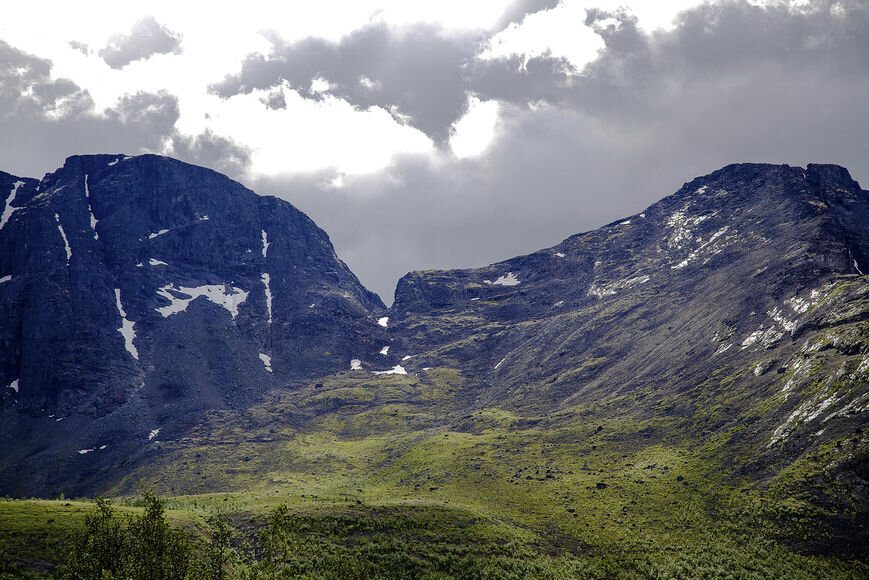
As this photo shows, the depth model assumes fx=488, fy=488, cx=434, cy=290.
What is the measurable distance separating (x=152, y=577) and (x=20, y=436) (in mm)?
222657

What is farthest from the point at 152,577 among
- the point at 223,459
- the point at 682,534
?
the point at 223,459

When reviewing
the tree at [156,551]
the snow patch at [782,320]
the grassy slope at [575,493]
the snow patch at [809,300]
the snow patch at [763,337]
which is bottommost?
the grassy slope at [575,493]

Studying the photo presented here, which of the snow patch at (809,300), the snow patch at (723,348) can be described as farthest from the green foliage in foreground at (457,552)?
the snow patch at (809,300)

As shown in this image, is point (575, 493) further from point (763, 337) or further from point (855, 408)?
point (763, 337)

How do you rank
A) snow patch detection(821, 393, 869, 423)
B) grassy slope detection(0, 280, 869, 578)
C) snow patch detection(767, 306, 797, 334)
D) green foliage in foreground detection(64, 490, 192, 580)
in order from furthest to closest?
1. snow patch detection(767, 306, 797, 334)
2. snow patch detection(821, 393, 869, 423)
3. grassy slope detection(0, 280, 869, 578)
4. green foliage in foreground detection(64, 490, 192, 580)

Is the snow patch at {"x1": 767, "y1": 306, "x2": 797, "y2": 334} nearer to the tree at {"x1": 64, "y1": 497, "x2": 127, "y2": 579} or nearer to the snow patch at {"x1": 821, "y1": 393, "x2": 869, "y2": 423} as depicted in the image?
the snow patch at {"x1": 821, "y1": 393, "x2": 869, "y2": 423}

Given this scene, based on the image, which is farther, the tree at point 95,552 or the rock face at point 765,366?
the rock face at point 765,366

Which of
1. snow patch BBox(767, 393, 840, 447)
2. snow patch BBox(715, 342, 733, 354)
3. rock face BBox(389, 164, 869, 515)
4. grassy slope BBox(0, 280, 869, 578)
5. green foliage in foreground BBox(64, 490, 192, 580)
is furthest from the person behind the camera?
snow patch BBox(715, 342, 733, 354)

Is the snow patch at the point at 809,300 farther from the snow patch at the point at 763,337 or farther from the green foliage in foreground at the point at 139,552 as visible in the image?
the green foliage in foreground at the point at 139,552

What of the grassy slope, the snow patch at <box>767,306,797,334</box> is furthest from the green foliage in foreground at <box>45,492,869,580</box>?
the snow patch at <box>767,306,797,334</box>

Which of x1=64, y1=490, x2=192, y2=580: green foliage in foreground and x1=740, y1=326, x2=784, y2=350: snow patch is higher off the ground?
x1=64, y1=490, x2=192, y2=580: green foliage in foreground

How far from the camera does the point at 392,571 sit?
63.9 metres

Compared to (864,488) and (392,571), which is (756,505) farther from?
(392,571)

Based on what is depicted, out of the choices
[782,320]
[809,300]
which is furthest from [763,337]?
[809,300]
